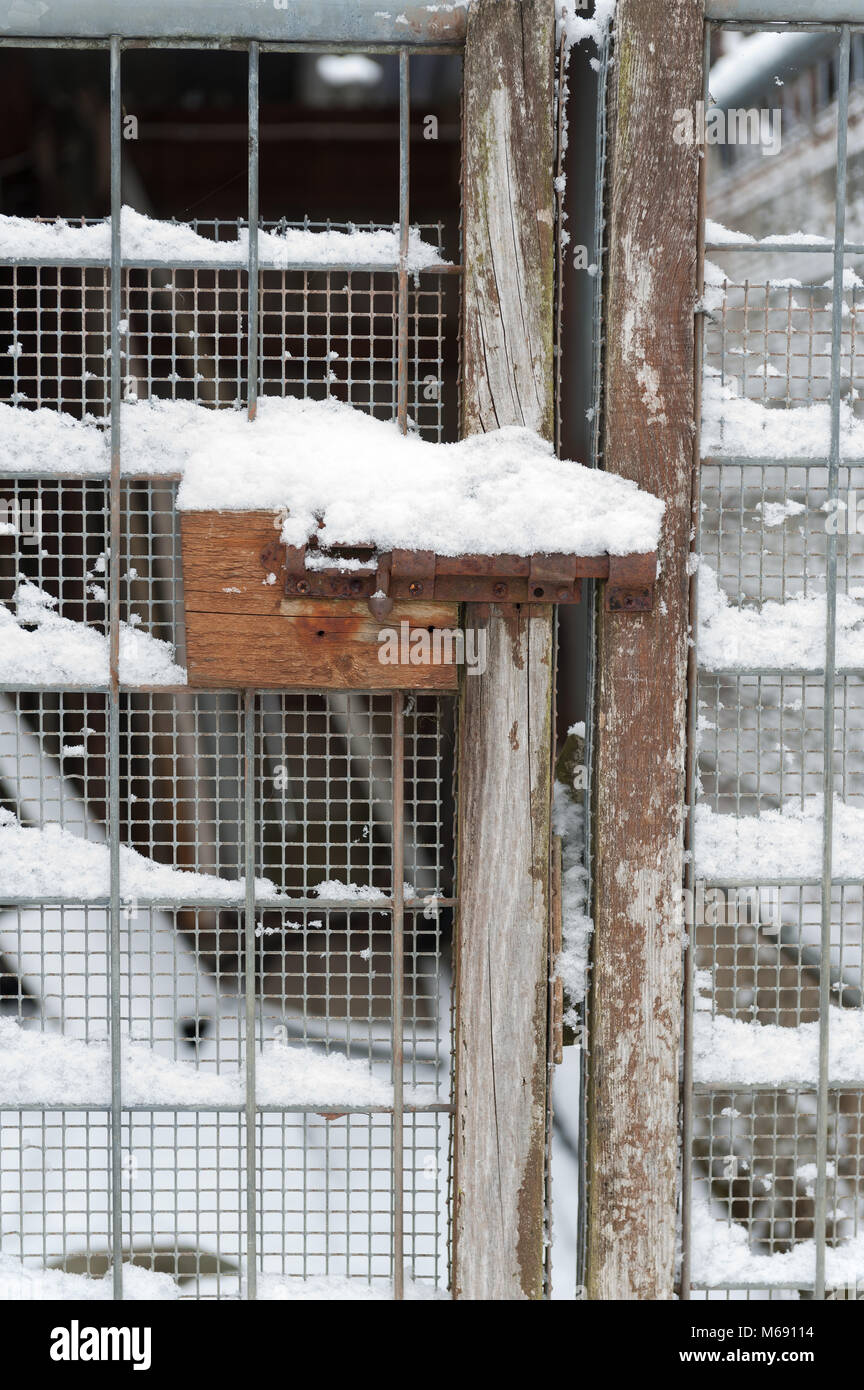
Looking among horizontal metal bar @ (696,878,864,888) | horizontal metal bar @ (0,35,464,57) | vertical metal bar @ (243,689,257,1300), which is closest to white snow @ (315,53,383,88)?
horizontal metal bar @ (0,35,464,57)

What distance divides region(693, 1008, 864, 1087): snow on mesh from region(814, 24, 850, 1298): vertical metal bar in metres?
0.04

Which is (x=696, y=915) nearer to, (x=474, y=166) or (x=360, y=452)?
(x=360, y=452)

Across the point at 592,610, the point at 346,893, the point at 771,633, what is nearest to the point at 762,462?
the point at 771,633

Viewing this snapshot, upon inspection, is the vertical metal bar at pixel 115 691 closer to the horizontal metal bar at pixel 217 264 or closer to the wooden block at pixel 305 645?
the horizontal metal bar at pixel 217 264

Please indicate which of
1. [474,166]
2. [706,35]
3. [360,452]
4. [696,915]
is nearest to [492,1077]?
[696,915]

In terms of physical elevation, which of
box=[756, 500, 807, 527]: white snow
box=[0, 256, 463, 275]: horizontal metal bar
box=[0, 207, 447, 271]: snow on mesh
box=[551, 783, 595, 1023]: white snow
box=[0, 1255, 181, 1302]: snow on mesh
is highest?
box=[0, 207, 447, 271]: snow on mesh

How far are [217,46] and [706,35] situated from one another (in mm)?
911

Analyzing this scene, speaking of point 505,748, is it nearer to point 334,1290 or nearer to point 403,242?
point 403,242

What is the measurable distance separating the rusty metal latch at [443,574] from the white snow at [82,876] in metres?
0.60

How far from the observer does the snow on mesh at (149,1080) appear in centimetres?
206

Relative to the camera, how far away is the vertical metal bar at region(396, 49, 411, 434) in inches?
75.9

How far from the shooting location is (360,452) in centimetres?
192

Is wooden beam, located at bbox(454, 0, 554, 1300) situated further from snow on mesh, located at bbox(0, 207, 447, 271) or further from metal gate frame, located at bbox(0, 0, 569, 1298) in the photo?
snow on mesh, located at bbox(0, 207, 447, 271)

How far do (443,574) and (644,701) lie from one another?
0.46m
